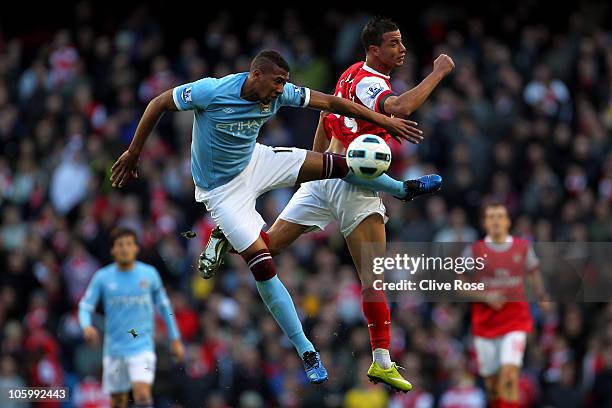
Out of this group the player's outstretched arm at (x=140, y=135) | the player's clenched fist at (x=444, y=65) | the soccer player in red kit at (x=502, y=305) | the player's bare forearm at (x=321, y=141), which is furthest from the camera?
the soccer player in red kit at (x=502, y=305)

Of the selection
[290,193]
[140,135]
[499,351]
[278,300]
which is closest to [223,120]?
[140,135]

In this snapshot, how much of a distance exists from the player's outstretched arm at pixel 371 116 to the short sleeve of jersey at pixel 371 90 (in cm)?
26

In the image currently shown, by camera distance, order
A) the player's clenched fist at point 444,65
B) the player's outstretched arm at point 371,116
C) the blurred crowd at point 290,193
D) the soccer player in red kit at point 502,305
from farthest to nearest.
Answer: the blurred crowd at point 290,193 < the soccer player in red kit at point 502,305 < the player's clenched fist at point 444,65 < the player's outstretched arm at point 371,116

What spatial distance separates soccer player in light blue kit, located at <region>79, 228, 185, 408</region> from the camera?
14.3 meters

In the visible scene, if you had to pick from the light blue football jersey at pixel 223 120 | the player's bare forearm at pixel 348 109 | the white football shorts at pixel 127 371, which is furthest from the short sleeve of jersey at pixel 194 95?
the white football shorts at pixel 127 371

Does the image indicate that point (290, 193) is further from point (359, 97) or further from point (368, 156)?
point (368, 156)

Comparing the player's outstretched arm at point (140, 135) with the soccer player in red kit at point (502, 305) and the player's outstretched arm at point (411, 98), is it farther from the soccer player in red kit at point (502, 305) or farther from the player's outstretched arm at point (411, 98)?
the soccer player in red kit at point (502, 305)

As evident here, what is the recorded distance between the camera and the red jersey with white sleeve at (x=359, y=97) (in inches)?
450

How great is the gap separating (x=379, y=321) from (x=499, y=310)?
10.8 ft

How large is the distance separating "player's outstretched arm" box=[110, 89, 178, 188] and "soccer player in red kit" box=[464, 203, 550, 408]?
4510mm

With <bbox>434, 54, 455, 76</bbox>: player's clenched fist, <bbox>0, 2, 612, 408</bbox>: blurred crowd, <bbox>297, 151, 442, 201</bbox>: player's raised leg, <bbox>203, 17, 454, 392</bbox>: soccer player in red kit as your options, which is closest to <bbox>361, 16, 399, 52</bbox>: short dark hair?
<bbox>203, 17, 454, 392</bbox>: soccer player in red kit

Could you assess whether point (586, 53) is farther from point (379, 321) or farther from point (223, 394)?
point (379, 321)

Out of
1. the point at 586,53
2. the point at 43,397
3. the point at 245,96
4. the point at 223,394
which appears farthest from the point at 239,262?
the point at 245,96

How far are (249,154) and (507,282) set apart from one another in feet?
13.9
